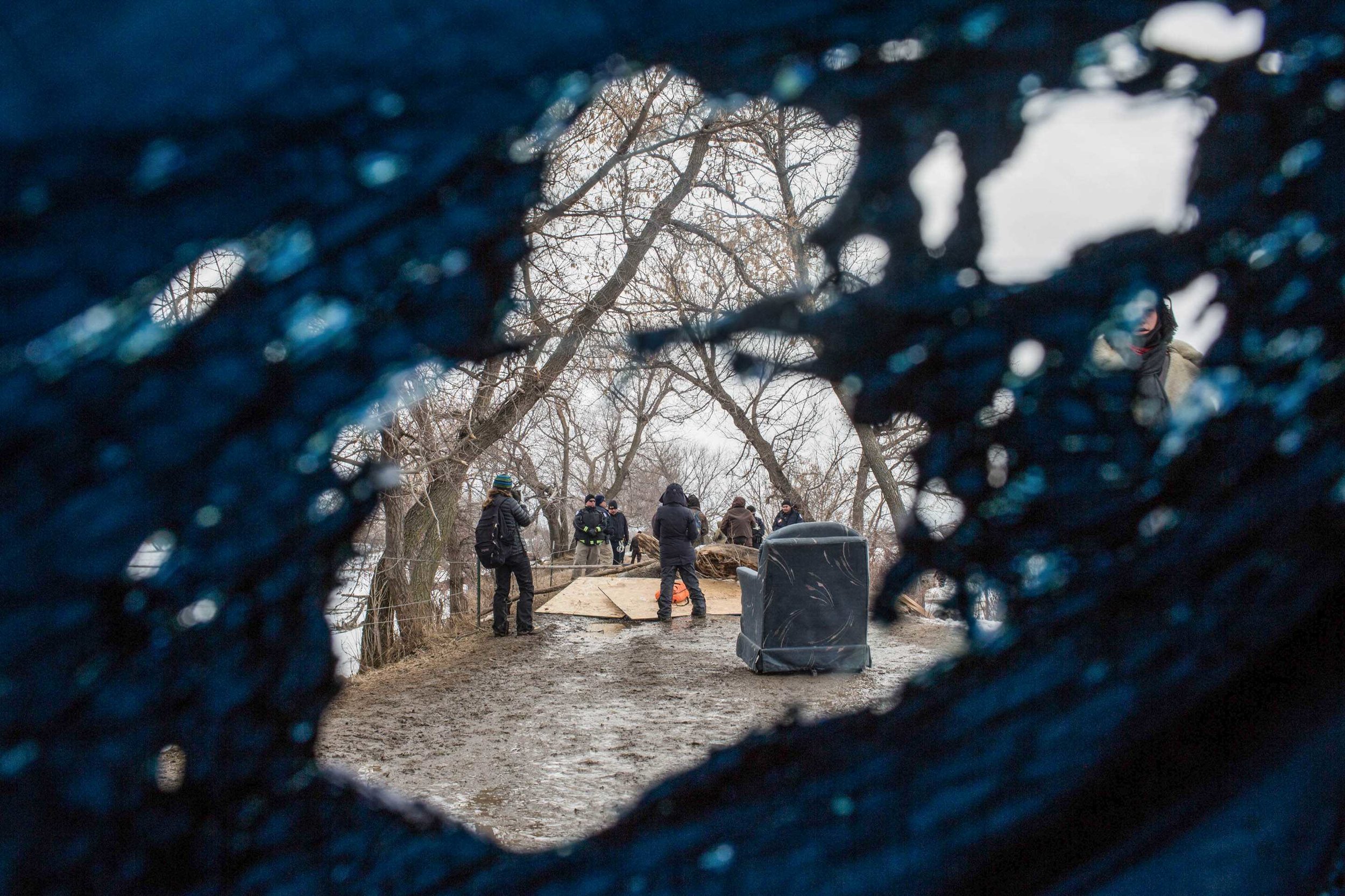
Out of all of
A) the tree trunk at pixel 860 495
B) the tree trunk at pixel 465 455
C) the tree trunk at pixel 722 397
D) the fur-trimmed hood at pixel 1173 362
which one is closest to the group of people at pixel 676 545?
the tree trunk at pixel 860 495

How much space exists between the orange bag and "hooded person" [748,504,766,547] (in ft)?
8.81

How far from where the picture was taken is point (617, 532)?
2155 centimetres

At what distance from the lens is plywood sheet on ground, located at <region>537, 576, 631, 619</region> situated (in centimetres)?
1160

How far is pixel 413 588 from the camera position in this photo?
920cm

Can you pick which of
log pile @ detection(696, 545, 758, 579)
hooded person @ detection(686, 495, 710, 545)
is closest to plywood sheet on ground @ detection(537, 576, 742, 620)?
log pile @ detection(696, 545, 758, 579)

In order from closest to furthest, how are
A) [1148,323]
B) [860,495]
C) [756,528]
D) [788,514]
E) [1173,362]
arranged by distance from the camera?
[1148,323] < [1173,362] < [860,495] < [788,514] < [756,528]

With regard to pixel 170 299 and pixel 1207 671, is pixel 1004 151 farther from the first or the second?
pixel 170 299

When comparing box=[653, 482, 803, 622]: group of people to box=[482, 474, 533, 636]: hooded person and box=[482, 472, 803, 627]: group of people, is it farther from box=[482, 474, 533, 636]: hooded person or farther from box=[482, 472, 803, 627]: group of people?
box=[482, 474, 533, 636]: hooded person

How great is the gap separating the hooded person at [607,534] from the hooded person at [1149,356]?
1545 cm

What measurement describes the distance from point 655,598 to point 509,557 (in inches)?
120

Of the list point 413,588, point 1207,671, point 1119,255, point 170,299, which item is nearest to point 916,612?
point 1207,671

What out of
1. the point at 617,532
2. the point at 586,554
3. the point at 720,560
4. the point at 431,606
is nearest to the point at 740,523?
the point at 720,560

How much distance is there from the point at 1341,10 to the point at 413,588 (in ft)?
30.9

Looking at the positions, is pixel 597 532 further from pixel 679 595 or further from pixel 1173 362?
pixel 1173 362
